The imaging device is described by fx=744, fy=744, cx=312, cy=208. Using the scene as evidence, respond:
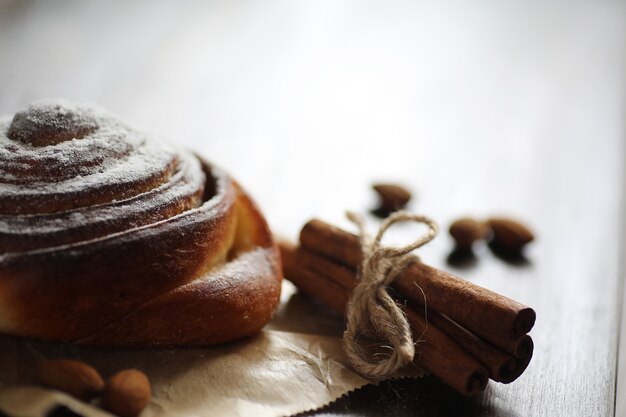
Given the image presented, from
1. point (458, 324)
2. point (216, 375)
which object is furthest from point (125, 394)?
point (458, 324)

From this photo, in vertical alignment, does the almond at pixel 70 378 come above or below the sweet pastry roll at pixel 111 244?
below

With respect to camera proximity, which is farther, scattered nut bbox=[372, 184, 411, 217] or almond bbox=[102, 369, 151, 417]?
scattered nut bbox=[372, 184, 411, 217]

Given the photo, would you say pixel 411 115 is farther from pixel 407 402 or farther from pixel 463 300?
pixel 407 402

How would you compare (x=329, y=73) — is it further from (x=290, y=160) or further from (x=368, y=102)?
(x=290, y=160)

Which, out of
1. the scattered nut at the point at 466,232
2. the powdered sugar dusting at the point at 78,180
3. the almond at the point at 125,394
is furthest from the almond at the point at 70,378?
the scattered nut at the point at 466,232

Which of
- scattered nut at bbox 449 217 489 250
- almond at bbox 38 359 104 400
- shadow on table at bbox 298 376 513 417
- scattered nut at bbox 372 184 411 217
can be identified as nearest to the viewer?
almond at bbox 38 359 104 400

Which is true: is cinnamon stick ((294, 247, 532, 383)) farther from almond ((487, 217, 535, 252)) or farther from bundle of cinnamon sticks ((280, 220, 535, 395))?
almond ((487, 217, 535, 252))

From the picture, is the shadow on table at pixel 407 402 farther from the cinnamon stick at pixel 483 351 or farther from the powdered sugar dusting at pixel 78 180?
the powdered sugar dusting at pixel 78 180

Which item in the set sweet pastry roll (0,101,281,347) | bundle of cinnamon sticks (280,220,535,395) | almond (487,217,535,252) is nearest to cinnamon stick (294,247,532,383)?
bundle of cinnamon sticks (280,220,535,395)
